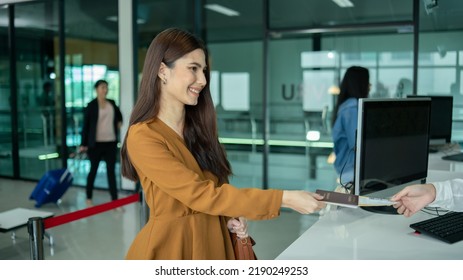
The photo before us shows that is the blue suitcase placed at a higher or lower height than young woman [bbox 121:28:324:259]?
lower

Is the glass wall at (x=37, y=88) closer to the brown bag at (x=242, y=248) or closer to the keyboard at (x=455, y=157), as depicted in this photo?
the keyboard at (x=455, y=157)

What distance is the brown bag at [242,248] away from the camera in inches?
66.5

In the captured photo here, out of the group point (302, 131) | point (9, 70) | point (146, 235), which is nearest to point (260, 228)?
point (302, 131)

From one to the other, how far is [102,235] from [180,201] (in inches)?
124

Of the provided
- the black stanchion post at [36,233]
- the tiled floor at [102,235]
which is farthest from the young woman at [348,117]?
the black stanchion post at [36,233]

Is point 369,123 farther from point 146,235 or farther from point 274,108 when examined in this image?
point 274,108

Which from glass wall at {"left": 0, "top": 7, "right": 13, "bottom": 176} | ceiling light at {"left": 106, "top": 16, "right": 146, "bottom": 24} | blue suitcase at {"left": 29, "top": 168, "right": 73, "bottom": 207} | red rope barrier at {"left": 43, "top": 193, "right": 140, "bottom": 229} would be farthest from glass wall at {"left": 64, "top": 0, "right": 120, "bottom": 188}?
red rope barrier at {"left": 43, "top": 193, "right": 140, "bottom": 229}

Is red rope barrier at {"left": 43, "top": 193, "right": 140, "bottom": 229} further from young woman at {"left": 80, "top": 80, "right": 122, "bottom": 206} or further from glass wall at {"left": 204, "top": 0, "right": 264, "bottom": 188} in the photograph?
glass wall at {"left": 204, "top": 0, "right": 264, "bottom": 188}

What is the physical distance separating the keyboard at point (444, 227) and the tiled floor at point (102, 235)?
2107 millimetres

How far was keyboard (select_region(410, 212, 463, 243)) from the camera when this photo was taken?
1.68m

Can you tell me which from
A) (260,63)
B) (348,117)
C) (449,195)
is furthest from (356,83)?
(260,63)

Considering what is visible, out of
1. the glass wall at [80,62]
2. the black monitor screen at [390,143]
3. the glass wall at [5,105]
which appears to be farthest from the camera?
the glass wall at [5,105]

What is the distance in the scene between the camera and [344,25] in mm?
5141

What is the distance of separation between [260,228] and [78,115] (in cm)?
344
